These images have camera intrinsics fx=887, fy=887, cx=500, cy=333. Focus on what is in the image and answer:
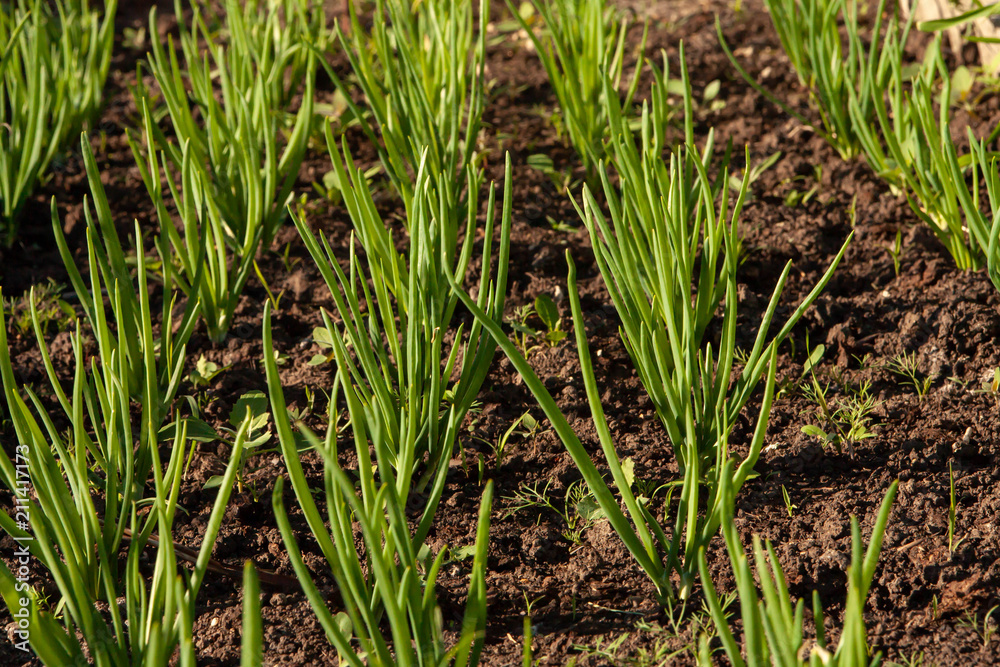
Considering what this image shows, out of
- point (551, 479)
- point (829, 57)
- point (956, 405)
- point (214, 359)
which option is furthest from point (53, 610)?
point (829, 57)

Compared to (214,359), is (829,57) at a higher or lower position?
higher

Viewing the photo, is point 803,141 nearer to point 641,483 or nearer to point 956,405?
point 956,405

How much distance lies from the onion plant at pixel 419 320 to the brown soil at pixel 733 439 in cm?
18

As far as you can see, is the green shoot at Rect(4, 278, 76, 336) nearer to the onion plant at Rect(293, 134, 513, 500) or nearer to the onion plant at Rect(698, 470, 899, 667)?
the onion plant at Rect(293, 134, 513, 500)

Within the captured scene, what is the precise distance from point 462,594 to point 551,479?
0.26 m

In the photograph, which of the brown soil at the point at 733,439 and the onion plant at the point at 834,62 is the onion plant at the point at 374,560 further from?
the onion plant at the point at 834,62

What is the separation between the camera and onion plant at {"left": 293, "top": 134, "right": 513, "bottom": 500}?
4.20ft

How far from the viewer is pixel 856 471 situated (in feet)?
4.74

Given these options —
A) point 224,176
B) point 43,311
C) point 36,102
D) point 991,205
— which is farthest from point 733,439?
point 36,102

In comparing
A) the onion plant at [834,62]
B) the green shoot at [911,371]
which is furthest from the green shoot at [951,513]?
the onion plant at [834,62]

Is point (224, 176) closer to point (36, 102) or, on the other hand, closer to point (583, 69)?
point (36, 102)

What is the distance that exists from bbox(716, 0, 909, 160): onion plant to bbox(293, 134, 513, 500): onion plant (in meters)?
0.96

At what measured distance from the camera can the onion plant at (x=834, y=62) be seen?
1.90 meters

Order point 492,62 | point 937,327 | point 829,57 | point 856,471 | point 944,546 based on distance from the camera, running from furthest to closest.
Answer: point 492,62 < point 829,57 < point 937,327 < point 856,471 < point 944,546
